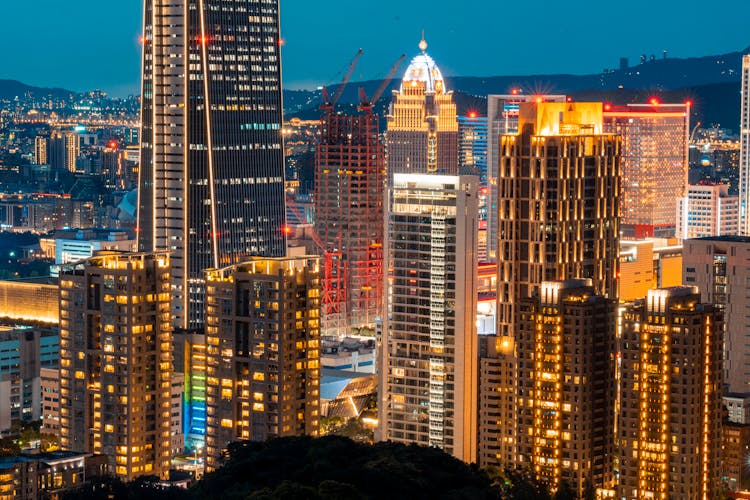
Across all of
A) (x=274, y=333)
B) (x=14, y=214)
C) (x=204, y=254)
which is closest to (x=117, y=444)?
(x=274, y=333)

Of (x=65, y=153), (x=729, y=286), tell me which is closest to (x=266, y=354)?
(x=729, y=286)

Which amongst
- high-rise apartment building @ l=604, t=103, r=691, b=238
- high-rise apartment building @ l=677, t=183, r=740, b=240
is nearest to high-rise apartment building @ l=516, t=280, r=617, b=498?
high-rise apartment building @ l=677, t=183, r=740, b=240

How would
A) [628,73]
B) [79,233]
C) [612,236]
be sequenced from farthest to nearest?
[628,73], [79,233], [612,236]

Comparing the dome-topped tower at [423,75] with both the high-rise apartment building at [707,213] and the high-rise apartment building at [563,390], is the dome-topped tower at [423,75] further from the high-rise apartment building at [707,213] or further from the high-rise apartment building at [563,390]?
the high-rise apartment building at [563,390]

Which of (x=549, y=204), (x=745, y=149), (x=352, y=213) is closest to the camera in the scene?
(x=549, y=204)

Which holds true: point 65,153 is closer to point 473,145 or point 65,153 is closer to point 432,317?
point 473,145

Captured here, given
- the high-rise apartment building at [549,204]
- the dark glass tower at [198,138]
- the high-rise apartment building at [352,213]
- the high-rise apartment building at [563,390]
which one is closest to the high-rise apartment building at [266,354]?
the high-rise apartment building at [563,390]

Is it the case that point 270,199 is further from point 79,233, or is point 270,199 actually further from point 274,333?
point 79,233

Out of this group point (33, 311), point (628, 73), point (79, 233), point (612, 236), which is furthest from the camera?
point (628, 73)
